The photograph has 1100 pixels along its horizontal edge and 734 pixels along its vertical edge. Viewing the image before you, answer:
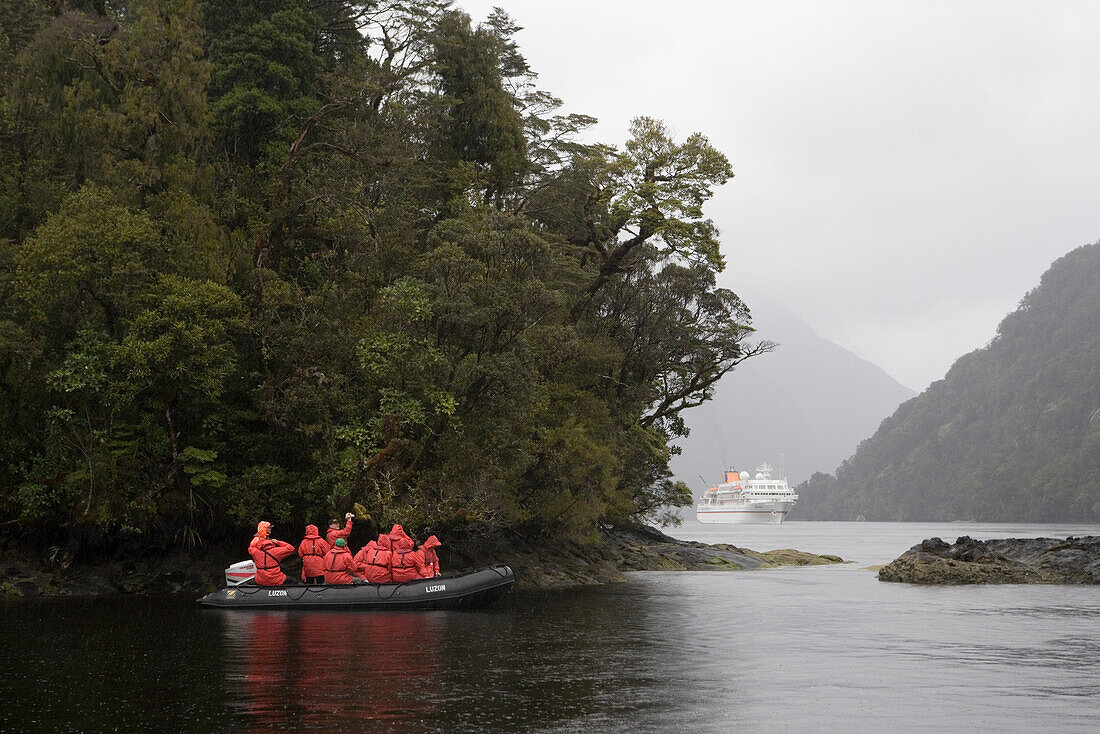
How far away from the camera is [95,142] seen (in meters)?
34.8

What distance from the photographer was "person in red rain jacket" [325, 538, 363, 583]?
29.2 metres

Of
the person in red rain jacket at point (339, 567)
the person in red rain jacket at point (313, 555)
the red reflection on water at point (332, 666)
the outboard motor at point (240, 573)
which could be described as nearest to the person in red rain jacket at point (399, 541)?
the person in red rain jacket at point (339, 567)

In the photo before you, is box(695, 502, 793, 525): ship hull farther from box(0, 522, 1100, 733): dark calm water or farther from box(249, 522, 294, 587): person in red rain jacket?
box(249, 522, 294, 587): person in red rain jacket

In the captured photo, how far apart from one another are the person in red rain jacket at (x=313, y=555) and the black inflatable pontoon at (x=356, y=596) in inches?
43.8

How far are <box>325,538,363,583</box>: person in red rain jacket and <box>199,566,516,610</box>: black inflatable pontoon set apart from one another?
80 centimetres

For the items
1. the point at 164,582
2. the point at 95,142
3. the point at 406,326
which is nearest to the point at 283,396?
the point at 406,326

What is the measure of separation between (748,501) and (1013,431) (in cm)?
4462

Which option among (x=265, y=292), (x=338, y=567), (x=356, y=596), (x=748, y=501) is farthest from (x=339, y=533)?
(x=748, y=501)

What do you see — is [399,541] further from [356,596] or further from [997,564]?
[997,564]

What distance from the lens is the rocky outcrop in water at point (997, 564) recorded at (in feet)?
142

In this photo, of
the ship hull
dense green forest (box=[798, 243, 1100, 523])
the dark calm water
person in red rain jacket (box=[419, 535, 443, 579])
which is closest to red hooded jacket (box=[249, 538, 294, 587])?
the dark calm water

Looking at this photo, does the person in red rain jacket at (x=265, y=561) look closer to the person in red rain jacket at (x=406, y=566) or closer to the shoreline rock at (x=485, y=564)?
the person in red rain jacket at (x=406, y=566)

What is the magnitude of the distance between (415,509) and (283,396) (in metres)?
6.14

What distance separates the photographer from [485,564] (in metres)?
39.7
